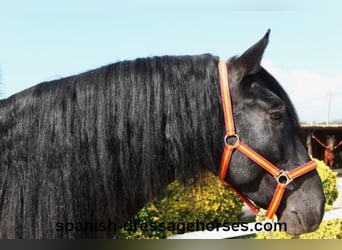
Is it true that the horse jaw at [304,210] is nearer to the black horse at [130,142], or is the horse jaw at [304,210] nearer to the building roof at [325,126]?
the black horse at [130,142]

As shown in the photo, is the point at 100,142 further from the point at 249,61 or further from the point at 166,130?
the point at 249,61

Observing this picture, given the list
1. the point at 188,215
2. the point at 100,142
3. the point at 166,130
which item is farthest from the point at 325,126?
the point at 100,142

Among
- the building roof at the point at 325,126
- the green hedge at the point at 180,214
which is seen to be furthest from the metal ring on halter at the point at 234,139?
the building roof at the point at 325,126

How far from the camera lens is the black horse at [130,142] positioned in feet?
3.68

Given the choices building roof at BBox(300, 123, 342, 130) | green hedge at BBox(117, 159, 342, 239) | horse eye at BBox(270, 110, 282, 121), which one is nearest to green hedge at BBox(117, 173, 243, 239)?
green hedge at BBox(117, 159, 342, 239)

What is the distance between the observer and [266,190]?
4.05 ft

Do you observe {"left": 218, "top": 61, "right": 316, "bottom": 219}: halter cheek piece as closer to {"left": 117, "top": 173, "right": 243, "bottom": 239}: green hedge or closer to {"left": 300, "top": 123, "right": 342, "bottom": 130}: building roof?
{"left": 117, "top": 173, "right": 243, "bottom": 239}: green hedge

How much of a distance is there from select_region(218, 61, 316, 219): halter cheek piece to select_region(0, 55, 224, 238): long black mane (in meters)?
0.02

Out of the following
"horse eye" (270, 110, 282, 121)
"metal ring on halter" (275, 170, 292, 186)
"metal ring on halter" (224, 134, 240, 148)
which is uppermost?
"horse eye" (270, 110, 282, 121)

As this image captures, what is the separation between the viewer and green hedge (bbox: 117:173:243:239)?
251 centimetres

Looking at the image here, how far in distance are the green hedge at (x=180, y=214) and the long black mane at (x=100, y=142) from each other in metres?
0.89

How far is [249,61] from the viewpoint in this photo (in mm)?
1186

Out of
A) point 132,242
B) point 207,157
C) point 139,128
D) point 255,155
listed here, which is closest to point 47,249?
point 132,242

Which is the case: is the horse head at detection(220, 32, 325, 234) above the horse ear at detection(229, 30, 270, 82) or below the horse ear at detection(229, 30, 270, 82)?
below
